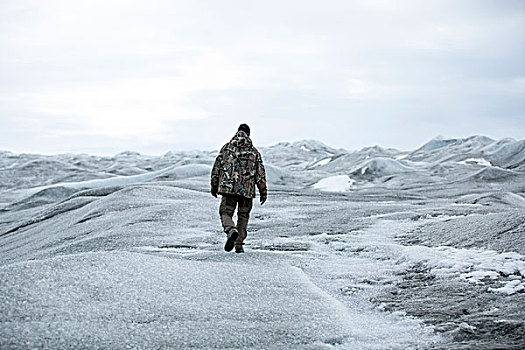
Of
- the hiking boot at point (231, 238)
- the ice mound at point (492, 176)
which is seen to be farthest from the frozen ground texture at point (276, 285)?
the ice mound at point (492, 176)

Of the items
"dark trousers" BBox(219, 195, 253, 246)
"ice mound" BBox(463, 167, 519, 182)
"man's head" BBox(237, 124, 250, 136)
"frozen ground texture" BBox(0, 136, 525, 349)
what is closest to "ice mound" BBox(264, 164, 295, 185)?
"ice mound" BBox(463, 167, 519, 182)

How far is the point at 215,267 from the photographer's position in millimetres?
4582

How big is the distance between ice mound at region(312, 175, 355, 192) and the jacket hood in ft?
44.0

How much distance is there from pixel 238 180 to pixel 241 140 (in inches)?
18.0

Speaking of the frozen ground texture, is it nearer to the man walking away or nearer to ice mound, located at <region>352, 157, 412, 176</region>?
the man walking away

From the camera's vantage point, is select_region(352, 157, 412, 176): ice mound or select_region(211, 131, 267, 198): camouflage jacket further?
select_region(352, 157, 412, 176): ice mound

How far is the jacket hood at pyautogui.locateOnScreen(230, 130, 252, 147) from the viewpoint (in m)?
5.65

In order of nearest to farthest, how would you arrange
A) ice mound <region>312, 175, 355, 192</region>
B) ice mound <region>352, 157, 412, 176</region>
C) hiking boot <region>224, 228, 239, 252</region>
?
hiking boot <region>224, 228, 239, 252</region>, ice mound <region>312, 175, 355, 192</region>, ice mound <region>352, 157, 412, 176</region>

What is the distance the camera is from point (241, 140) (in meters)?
5.66

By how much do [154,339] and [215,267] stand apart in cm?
168

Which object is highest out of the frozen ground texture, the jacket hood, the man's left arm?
the jacket hood

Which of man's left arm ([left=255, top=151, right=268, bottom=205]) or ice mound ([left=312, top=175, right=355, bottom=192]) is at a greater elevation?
man's left arm ([left=255, top=151, right=268, bottom=205])

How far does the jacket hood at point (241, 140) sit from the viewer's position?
5.65 metres

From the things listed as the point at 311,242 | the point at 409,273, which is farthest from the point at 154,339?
the point at 311,242
